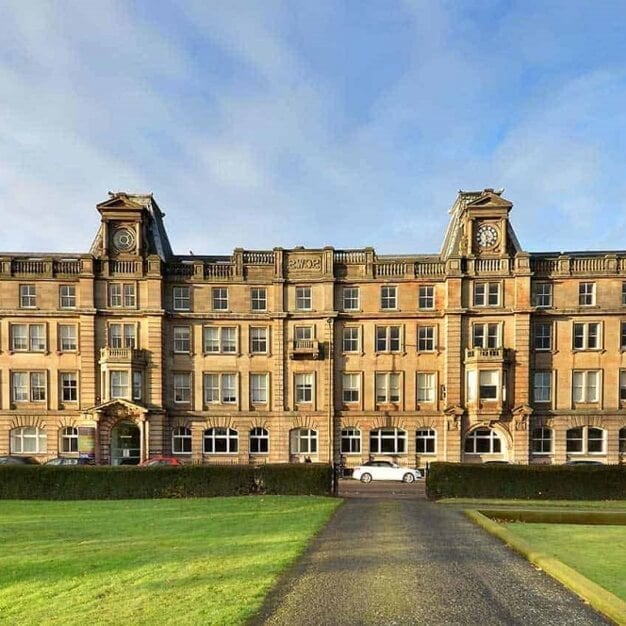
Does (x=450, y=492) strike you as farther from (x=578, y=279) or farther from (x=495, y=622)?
(x=578, y=279)

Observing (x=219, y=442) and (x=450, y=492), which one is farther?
(x=219, y=442)

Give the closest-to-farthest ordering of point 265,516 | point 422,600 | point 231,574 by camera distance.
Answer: point 422,600 < point 231,574 < point 265,516

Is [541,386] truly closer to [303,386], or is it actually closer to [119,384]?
[303,386]

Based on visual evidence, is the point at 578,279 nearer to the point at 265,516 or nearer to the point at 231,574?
the point at 265,516

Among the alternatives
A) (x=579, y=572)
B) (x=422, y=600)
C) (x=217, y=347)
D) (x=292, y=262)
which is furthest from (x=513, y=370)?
(x=422, y=600)

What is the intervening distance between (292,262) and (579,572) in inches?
1287

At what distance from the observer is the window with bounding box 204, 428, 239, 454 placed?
130ft

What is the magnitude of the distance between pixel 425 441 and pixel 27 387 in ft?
103

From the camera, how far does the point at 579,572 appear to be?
9.45 m

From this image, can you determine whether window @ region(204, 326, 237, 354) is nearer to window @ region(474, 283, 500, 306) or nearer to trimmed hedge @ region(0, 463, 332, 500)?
trimmed hedge @ region(0, 463, 332, 500)

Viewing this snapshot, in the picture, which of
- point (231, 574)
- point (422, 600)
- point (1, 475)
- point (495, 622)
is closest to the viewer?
point (495, 622)

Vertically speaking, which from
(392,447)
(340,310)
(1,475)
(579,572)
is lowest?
(392,447)

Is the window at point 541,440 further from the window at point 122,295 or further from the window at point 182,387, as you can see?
the window at point 122,295

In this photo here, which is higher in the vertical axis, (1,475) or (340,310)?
(340,310)
